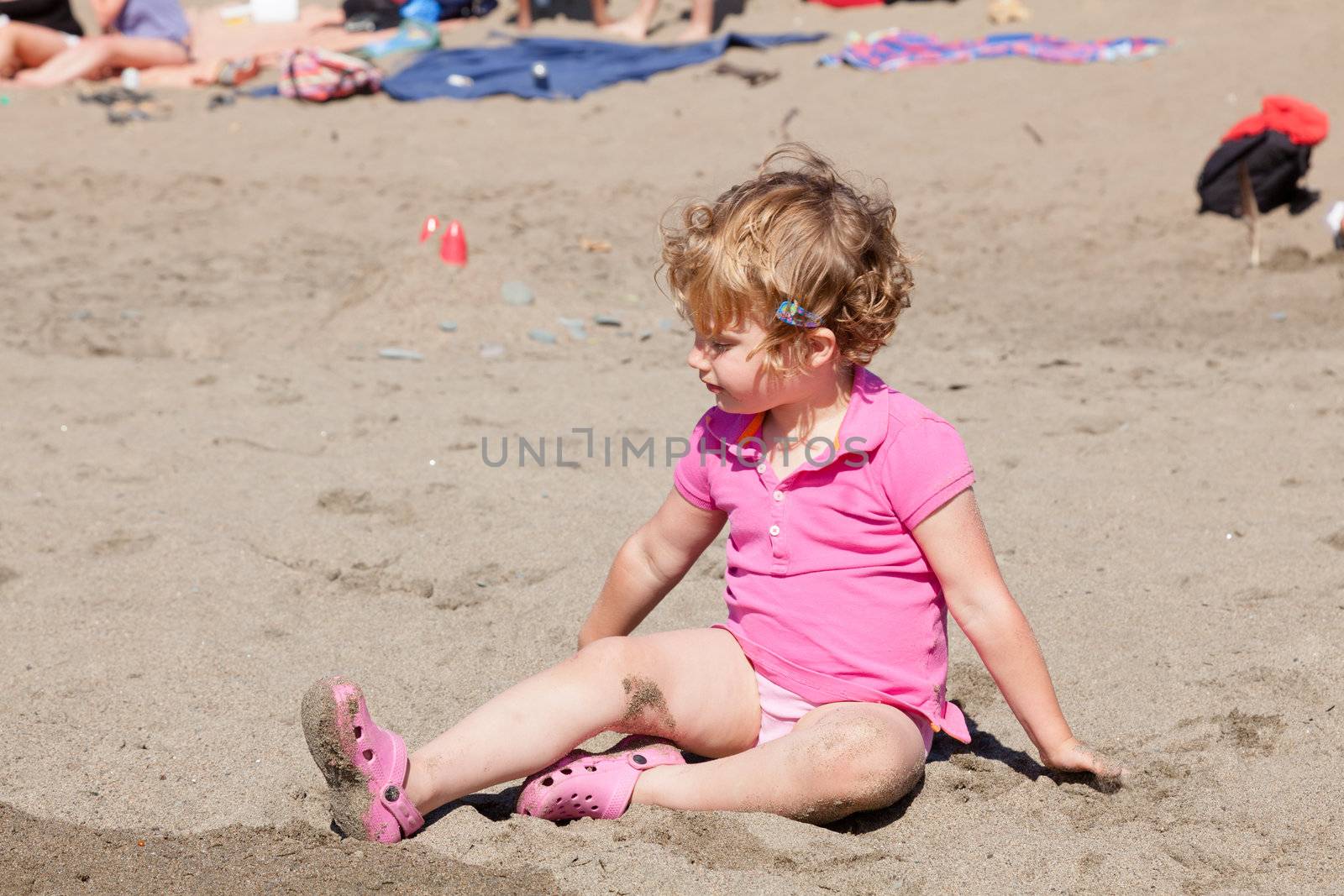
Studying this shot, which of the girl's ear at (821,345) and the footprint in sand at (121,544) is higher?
the girl's ear at (821,345)

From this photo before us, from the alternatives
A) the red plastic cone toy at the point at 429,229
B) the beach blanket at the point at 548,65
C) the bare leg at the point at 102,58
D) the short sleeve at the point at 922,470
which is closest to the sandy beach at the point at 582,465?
the red plastic cone toy at the point at 429,229

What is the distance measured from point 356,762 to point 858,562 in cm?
86

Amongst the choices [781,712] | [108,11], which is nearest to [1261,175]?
[781,712]

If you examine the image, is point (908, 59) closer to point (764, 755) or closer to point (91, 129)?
point (91, 129)

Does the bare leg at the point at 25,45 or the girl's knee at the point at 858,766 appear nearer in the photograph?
the girl's knee at the point at 858,766

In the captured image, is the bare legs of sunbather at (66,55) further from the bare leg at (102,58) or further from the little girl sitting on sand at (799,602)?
the little girl sitting on sand at (799,602)

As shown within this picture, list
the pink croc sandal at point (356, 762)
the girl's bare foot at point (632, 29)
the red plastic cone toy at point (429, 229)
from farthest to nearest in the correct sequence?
the girl's bare foot at point (632, 29)
the red plastic cone toy at point (429, 229)
the pink croc sandal at point (356, 762)

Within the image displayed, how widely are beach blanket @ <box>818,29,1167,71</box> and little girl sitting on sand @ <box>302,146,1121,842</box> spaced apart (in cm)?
632

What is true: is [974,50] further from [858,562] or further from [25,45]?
[858,562]

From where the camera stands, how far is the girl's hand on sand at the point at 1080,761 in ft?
7.17

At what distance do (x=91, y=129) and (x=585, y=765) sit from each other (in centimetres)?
733

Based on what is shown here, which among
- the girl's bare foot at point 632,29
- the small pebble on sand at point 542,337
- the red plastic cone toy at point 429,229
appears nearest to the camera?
the small pebble on sand at point 542,337

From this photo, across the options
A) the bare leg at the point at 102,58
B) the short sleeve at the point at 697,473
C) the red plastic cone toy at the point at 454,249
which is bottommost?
the bare leg at the point at 102,58

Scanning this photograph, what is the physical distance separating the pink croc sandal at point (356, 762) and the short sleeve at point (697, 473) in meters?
0.67
